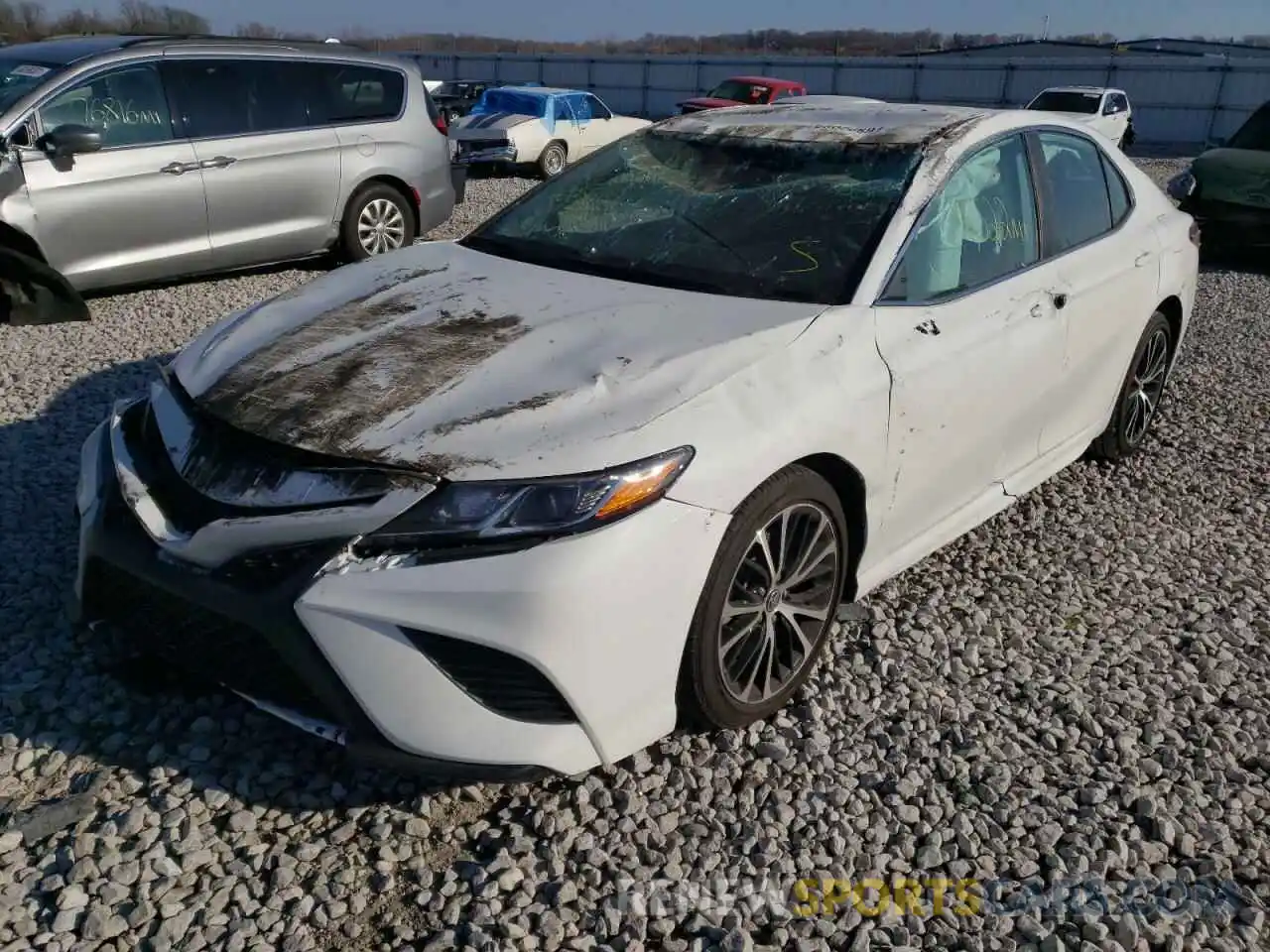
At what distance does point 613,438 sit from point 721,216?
4.52 feet

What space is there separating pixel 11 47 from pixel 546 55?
3358 cm

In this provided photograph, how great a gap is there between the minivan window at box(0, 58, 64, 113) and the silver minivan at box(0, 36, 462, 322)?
0.01 meters

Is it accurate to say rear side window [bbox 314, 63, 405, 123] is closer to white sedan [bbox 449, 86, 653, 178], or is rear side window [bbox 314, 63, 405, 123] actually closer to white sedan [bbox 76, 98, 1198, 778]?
white sedan [bbox 76, 98, 1198, 778]

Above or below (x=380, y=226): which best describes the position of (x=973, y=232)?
above

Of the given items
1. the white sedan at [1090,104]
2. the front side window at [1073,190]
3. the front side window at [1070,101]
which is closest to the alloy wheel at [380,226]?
the front side window at [1073,190]

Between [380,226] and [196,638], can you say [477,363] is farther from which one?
[380,226]

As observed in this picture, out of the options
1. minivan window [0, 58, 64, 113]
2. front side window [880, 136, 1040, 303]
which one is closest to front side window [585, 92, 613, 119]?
minivan window [0, 58, 64, 113]

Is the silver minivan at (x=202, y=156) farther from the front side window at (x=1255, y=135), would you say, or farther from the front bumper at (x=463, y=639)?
the front side window at (x=1255, y=135)

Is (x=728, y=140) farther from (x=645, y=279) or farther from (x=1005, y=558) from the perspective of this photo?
(x=1005, y=558)

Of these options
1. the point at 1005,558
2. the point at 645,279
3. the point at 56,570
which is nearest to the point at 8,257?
the point at 56,570

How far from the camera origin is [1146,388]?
4.91 m

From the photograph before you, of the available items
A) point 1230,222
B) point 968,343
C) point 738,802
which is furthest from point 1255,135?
point 738,802

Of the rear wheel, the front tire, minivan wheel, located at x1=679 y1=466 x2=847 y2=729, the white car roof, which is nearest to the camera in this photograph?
minivan wheel, located at x1=679 y1=466 x2=847 y2=729

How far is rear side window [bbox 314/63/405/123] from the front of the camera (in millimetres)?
7898
